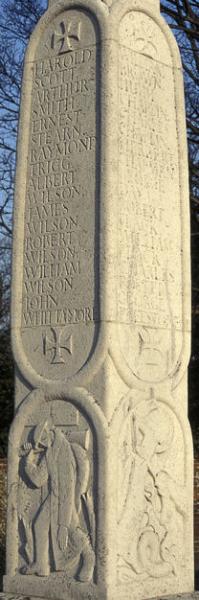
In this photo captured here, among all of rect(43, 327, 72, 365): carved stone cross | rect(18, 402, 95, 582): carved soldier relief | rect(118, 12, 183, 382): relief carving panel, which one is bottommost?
rect(18, 402, 95, 582): carved soldier relief

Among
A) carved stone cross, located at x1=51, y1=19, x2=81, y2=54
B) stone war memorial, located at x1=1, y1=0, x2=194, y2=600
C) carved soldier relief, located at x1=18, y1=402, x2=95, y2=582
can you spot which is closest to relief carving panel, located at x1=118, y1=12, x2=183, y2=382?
stone war memorial, located at x1=1, y1=0, x2=194, y2=600

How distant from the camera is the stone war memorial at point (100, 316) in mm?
7234

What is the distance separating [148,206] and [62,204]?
575mm

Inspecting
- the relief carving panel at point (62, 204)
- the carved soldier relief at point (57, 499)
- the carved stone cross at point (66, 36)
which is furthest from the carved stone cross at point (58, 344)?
the carved stone cross at point (66, 36)

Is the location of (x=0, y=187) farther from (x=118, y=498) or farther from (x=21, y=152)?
(x=118, y=498)

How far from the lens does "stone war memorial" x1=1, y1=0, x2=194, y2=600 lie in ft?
23.7

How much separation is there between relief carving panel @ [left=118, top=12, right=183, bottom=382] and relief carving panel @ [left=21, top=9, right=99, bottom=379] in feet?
0.67

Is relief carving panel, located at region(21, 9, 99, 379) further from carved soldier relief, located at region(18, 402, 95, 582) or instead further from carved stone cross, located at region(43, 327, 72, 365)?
carved soldier relief, located at region(18, 402, 95, 582)

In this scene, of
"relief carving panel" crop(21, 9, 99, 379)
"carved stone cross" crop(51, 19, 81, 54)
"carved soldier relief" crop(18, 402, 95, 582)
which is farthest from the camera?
"carved stone cross" crop(51, 19, 81, 54)

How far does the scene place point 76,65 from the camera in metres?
7.80

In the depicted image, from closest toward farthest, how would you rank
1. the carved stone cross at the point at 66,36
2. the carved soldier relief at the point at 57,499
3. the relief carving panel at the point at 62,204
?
1. the carved soldier relief at the point at 57,499
2. the relief carving panel at the point at 62,204
3. the carved stone cross at the point at 66,36

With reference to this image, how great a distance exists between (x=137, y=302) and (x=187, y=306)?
0.63 meters

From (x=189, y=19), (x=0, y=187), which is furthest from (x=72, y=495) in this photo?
(x=0, y=187)

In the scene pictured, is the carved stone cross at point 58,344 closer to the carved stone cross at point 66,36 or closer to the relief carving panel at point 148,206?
the relief carving panel at point 148,206
